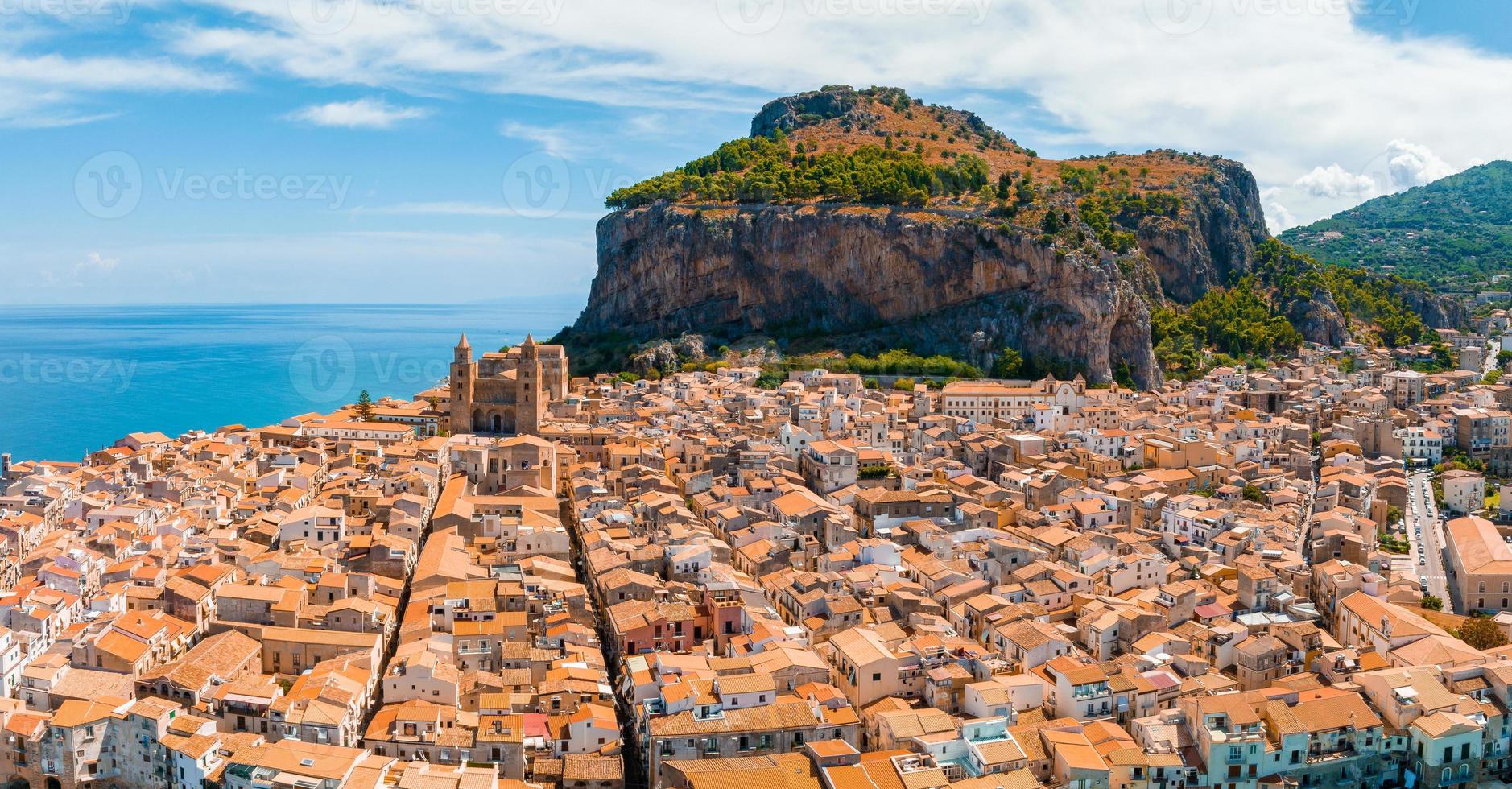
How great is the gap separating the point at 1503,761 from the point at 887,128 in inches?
2847

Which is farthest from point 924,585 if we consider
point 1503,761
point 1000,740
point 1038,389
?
point 1038,389

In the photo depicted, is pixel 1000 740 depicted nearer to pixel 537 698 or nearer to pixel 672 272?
pixel 537 698

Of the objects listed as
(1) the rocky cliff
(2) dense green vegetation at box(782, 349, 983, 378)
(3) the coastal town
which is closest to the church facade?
(3) the coastal town

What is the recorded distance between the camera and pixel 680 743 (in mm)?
18500

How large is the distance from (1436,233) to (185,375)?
127 metres

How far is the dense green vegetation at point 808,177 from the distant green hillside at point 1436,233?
5301 centimetres

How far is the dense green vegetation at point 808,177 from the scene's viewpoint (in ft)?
224

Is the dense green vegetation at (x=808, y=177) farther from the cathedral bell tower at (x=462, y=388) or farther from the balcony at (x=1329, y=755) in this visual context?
the balcony at (x=1329, y=755)

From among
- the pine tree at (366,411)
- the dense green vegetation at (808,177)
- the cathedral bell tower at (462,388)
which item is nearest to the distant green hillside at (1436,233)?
the dense green vegetation at (808,177)

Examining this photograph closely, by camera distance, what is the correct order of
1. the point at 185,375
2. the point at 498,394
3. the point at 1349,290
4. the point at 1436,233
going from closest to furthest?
the point at 498,394 → the point at 1349,290 → the point at 185,375 → the point at 1436,233

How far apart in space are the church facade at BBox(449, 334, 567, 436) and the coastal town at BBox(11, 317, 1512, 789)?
0.43 m

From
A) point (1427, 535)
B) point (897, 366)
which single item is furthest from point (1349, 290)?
point (1427, 535)

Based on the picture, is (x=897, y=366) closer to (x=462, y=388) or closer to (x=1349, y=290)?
(x=462, y=388)

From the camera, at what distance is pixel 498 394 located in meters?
42.5
